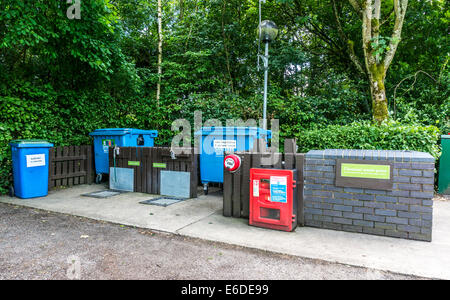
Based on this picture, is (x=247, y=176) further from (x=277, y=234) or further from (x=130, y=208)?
(x=130, y=208)

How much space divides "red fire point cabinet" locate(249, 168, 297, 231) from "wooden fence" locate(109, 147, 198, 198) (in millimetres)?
2101

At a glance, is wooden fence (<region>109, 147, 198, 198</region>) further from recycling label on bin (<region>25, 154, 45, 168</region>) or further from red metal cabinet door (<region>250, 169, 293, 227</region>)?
red metal cabinet door (<region>250, 169, 293, 227</region>)

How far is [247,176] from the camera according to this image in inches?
171

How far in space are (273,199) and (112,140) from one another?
4.81 meters

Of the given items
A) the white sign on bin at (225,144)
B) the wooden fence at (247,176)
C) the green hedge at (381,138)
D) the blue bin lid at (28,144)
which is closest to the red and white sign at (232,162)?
the wooden fence at (247,176)

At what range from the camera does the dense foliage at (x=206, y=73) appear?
19.6 feet

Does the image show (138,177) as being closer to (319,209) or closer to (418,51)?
(319,209)

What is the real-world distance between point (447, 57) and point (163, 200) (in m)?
9.09

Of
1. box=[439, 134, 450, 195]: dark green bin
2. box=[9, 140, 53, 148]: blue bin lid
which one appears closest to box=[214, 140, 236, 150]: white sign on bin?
box=[9, 140, 53, 148]: blue bin lid

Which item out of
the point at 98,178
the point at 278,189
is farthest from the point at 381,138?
the point at 98,178

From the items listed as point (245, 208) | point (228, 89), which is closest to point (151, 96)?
point (228, 89)

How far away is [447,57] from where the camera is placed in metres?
8.18

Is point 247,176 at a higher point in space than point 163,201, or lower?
higher

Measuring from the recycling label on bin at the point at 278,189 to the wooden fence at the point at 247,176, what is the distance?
333mm
